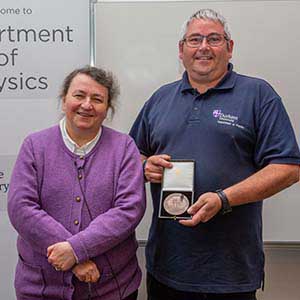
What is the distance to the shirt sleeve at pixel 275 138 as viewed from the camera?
57.4 inches

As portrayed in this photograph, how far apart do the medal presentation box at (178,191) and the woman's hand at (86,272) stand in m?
0.28

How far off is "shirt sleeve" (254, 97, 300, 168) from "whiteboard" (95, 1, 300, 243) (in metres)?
0.61

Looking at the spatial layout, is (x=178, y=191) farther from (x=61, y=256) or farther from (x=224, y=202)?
(x=61, y=256)

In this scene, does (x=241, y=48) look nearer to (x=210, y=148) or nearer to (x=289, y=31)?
(x=289, y=31)

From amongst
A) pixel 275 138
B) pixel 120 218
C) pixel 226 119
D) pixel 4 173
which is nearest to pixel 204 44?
pixel 226 119

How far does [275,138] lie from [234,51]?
732mm

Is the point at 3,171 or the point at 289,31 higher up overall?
the point at 289,31

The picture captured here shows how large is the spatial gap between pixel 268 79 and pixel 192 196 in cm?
90

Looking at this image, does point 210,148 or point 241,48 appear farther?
point 241,48

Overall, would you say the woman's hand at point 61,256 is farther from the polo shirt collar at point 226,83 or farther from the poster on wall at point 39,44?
the poster on wall at point 39,44

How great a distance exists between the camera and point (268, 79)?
6.77 feet

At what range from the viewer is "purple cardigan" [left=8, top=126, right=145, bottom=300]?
1.37 meters

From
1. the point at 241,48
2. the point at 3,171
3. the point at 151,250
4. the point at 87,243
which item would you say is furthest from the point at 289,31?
the point at 3,171

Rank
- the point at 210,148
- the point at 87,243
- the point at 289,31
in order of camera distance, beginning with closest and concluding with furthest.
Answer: the point at 87,243 → the point at 210,148 → the point at 289,31
